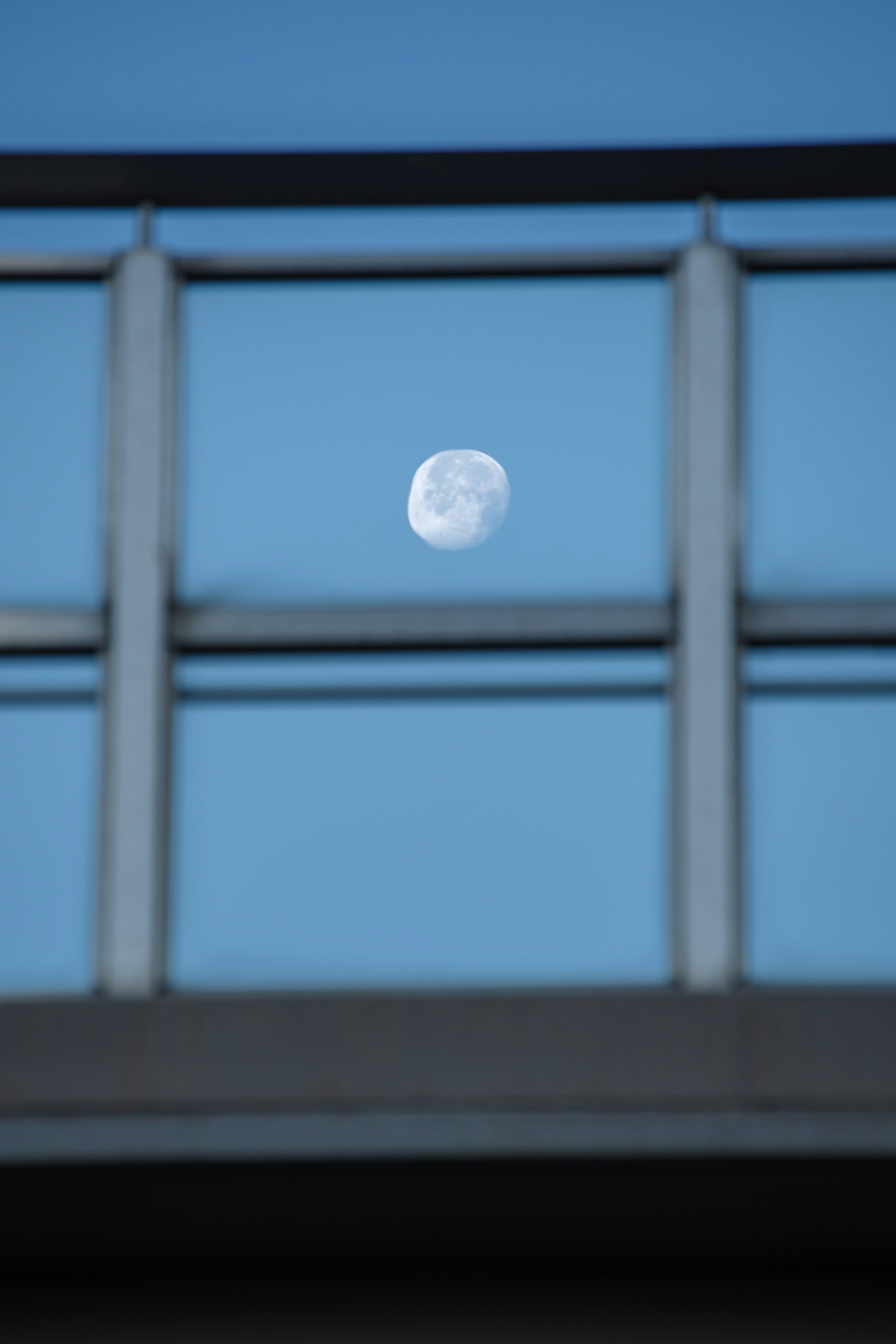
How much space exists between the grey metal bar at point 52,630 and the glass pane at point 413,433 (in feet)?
1.44

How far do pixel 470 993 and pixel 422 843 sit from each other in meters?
0.63

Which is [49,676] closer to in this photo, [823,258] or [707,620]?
[707,620]

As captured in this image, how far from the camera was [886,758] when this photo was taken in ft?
18.6

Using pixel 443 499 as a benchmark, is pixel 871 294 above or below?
above

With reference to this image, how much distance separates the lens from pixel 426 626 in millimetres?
5801

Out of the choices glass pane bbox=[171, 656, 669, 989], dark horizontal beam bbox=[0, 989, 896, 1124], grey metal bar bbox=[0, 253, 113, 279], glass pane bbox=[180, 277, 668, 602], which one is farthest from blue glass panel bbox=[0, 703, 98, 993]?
grey metal bar bbox=[0, 253, 113, 279]

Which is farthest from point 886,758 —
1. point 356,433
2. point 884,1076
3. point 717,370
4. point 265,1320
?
point 265,1320

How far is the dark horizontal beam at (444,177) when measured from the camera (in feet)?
19.9

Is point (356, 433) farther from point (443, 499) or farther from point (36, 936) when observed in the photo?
point (36, 936)

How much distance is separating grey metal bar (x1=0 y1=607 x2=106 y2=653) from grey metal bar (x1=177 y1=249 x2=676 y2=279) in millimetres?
1601

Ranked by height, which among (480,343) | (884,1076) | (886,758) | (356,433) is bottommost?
(884,1076)

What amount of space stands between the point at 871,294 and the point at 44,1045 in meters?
4.66

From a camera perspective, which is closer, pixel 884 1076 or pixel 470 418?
pixel 884 1076

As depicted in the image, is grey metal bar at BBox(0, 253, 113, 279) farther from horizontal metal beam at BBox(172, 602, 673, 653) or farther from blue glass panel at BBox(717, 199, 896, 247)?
blue glass panel at BBox(717, 199, 896, 247)
